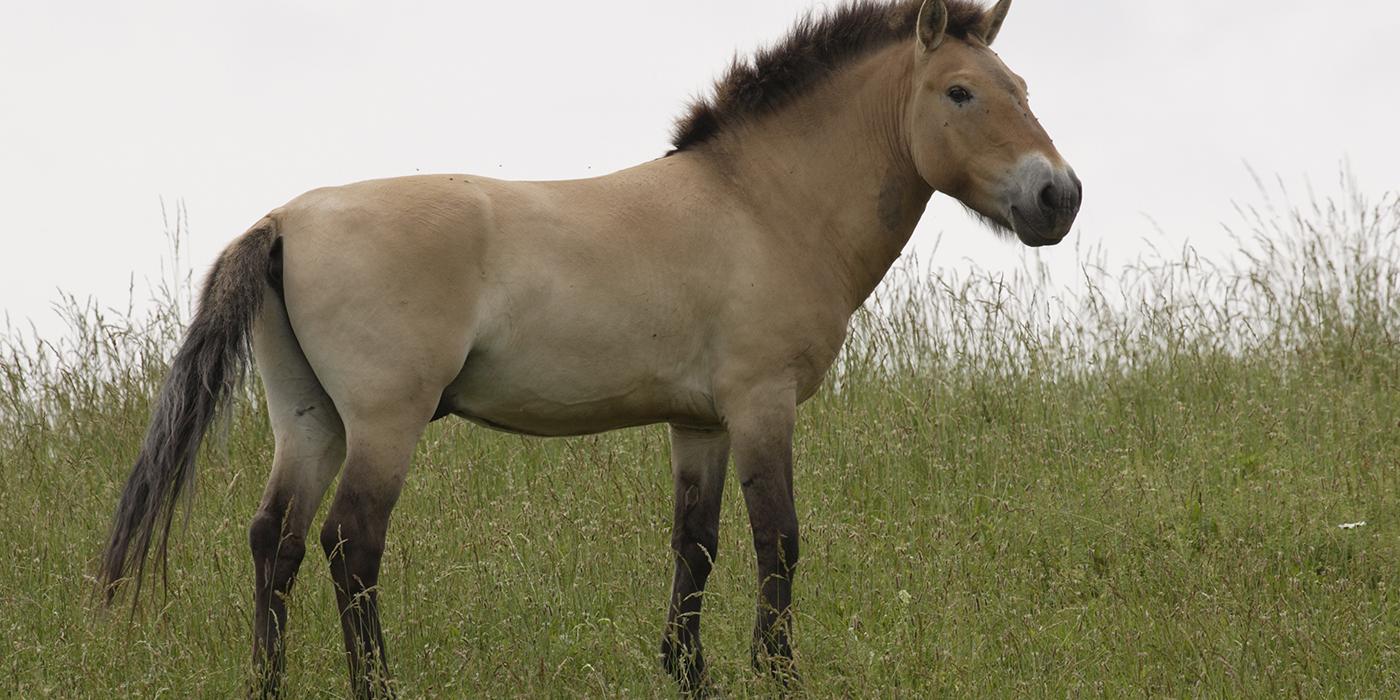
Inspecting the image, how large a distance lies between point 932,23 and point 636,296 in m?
1.56

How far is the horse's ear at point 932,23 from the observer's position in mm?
5160

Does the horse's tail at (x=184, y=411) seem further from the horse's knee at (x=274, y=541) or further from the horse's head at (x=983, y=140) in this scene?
the horse's head at (x=983, y=140)

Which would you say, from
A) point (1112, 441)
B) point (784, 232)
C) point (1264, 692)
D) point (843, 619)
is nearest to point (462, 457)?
point (843, 619)

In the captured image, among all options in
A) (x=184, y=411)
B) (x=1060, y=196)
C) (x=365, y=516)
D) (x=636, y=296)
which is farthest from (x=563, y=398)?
(x=1060, y=196)

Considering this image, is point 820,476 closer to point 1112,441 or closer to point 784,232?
point 1112,441

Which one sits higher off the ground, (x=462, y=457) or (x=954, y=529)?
(x=462, y=457)

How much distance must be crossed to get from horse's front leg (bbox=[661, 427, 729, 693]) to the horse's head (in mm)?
1337

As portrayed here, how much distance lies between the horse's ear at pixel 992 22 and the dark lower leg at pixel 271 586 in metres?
3.16

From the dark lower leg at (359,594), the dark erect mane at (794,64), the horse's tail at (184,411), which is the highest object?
the dark erect mane at (794,64)

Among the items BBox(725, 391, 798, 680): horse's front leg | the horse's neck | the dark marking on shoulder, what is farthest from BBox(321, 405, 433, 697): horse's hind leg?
the dark marking on shoulder

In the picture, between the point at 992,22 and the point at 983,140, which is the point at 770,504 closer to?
the point at 983,140

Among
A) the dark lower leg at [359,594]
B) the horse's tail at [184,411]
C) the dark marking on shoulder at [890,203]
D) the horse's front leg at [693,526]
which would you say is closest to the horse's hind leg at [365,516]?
the dark lower leg at [359,594]

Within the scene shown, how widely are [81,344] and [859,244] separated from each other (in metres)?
5.41

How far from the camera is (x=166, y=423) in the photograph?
4703 millimetres
